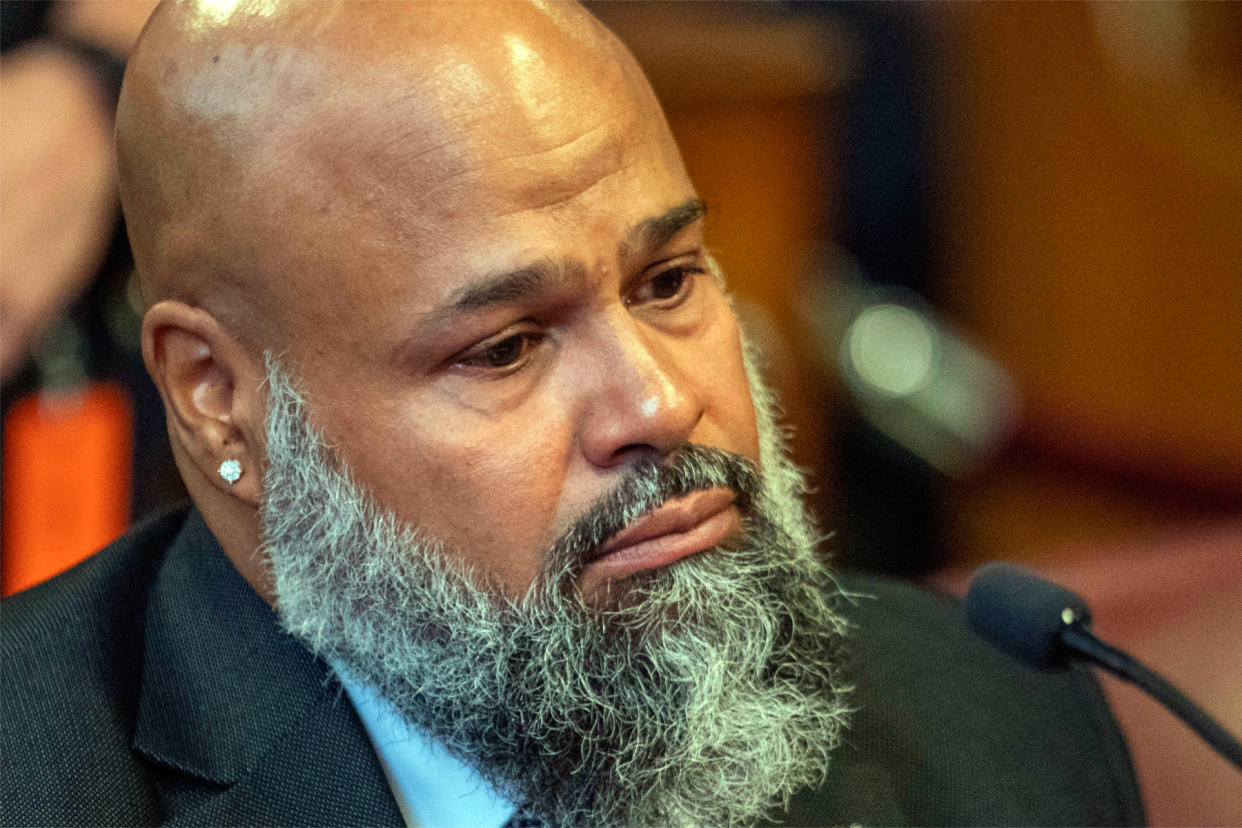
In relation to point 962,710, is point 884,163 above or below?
below

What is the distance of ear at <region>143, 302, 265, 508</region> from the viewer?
5.17 feet

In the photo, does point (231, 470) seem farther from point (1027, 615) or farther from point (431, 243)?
point (1027, 615)

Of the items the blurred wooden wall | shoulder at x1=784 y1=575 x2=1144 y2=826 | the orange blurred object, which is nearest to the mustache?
shoulder at x1=784 y1=575 x2=1144 y2=826

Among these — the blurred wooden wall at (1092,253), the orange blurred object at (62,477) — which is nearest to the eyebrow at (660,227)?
the orange blurred object at (62,477)

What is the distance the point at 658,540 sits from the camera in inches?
57.7

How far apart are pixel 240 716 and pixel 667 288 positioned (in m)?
0.82

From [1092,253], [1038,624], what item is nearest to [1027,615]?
[1038,624]

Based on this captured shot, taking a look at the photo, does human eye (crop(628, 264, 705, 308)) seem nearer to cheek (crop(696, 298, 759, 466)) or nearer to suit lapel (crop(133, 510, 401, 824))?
cheek (crop(696, 298, 759, 466))

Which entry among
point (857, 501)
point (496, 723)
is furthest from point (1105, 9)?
point (496, 723)

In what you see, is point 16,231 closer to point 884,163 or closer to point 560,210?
point 560,210

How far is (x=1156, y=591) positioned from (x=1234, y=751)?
162 cm

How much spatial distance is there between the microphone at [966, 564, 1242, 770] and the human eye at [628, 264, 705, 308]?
55 centimetres

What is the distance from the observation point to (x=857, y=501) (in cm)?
403

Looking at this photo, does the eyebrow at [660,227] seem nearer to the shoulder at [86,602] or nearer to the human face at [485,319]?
the human face at [485,319]
